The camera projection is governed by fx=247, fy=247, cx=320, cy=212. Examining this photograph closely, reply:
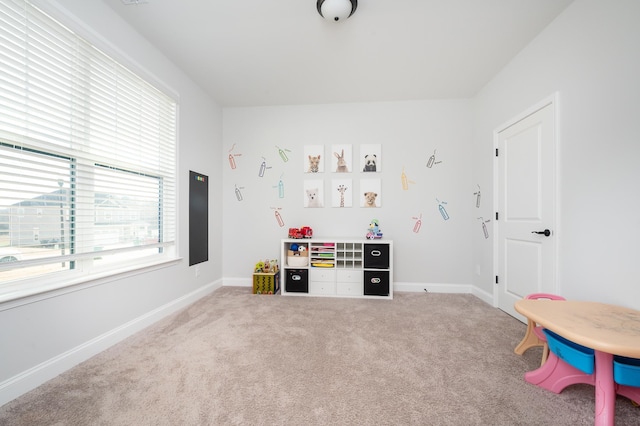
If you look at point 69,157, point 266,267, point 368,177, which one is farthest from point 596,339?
point 69,157

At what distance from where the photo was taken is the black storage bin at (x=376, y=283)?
3.08 metres

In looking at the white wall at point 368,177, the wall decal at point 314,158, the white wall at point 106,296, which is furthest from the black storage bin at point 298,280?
the wall decal at point 314,158

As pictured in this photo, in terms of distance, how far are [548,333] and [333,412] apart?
52.1 inches

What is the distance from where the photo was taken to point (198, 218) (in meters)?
3.07

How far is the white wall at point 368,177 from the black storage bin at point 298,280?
53cm

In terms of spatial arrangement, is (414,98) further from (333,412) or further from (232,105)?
(333,412)

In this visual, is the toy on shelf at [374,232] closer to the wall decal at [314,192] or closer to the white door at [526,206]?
the wall decal at [314,192]

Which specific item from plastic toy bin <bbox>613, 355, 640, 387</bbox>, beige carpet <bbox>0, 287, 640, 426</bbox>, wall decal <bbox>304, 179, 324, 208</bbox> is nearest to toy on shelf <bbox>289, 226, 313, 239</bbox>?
wall decal <bbox>304, 179, 324, 208</bbox>

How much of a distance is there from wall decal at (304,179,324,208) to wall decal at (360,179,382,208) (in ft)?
1.84

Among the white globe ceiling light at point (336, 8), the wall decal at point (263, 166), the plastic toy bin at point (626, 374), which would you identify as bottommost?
the plastic toy bin at point (626, 374)

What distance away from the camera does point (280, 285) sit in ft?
11.2

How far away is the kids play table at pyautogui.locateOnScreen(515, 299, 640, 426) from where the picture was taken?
1071mm

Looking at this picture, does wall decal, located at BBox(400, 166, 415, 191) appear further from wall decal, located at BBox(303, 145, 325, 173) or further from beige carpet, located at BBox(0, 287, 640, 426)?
beige carpet, located at BBox(0, 287, 640, 426)

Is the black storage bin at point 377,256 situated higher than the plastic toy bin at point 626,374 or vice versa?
the black storage bin at point 377,256
